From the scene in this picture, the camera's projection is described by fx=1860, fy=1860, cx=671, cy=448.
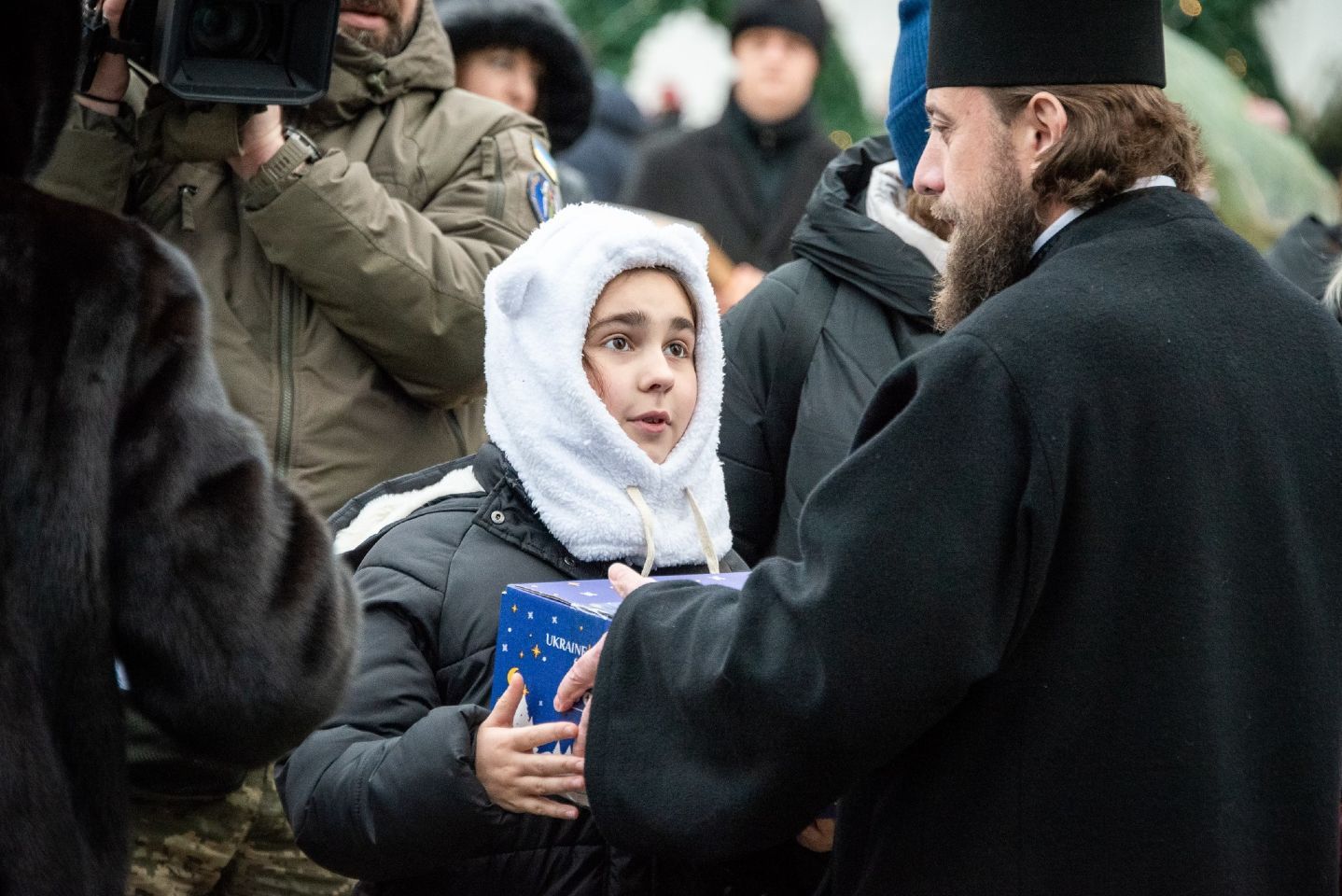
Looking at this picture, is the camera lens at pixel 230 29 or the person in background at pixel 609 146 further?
the person in background at pixel 609 146

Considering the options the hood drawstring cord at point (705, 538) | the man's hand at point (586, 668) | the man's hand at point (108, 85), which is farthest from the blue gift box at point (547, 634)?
the man's hand at point (108, 85)

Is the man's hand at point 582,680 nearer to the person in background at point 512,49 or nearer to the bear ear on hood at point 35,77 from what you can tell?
the bear ear on hood at point 35,77

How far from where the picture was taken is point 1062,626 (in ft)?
6.86

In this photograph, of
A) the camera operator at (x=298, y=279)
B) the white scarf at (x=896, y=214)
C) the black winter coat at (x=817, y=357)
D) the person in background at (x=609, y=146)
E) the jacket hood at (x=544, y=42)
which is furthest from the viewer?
the person in background at (x=609, y=146)

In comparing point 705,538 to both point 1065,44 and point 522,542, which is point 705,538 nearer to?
point 522,542

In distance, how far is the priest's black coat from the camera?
2.05 m

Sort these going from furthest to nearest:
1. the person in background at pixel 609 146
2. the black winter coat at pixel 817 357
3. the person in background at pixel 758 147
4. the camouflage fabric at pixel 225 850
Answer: the person in background at pixel 609 146 < the person in background at pixel 758 147 < the black winter coat at pixel 817 357 < the camouflage fabric at pixel 225 850

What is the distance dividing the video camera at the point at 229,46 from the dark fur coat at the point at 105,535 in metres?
0.89

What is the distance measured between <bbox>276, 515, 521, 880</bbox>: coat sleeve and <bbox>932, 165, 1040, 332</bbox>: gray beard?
0.85 m

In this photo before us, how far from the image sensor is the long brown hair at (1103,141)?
227 centimetres

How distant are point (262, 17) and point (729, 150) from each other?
13.1ft

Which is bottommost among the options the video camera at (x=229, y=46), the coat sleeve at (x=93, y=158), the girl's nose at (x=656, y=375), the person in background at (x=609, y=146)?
the person in background at (x=609, y=146)

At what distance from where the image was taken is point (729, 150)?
7.02m

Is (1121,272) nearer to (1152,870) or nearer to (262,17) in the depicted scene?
(1152,870)
